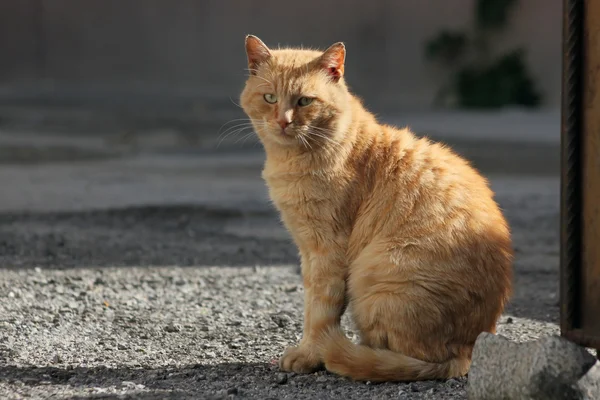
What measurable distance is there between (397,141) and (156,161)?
23.7ft

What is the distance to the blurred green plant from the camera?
45.0 feet

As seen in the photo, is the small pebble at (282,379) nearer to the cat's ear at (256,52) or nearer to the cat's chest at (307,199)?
the cat's chest at (307,199)

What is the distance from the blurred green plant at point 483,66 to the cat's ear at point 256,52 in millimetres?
9983

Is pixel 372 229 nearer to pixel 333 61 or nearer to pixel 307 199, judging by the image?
pixel 307 199

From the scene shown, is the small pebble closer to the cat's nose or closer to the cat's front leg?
the cat's front leg

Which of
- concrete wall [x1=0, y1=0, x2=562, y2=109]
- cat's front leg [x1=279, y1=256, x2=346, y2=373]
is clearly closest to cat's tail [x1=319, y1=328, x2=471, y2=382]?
cat's front leg [x1=279, y1=256, x2=346, y2=373]

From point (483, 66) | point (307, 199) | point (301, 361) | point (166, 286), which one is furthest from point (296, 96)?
point (483, 66)

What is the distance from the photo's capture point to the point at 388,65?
13852 millimetres

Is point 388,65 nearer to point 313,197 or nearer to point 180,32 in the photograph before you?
point 180,32

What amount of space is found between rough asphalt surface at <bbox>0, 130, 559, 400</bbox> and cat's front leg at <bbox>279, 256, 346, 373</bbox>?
7 centimetres

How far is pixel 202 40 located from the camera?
13641mm

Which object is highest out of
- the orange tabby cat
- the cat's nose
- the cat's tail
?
the cat's nose

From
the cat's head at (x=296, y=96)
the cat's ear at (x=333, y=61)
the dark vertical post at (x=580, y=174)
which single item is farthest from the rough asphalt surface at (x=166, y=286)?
the cat's ear at (x=333, y=61)

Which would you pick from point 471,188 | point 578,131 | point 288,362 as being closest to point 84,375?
point 288,362
